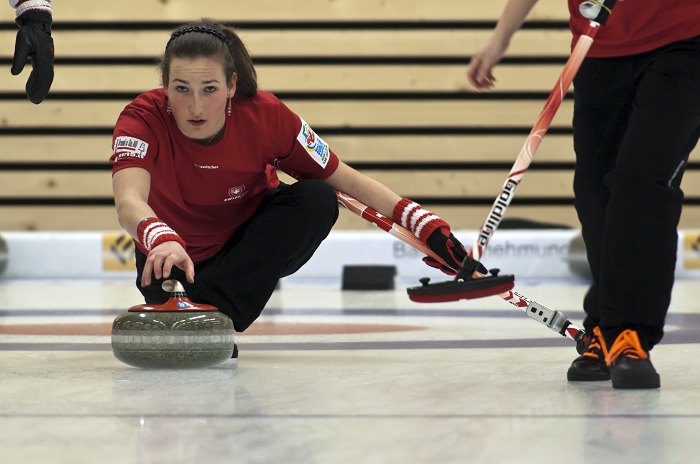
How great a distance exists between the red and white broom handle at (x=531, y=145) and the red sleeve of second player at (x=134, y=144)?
77 cm

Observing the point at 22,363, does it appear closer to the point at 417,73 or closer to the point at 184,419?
the point at 184,419

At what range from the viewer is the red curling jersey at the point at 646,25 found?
1.76m

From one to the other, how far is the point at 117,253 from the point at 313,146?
10.3 feet

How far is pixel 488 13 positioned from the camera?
19.2 ft

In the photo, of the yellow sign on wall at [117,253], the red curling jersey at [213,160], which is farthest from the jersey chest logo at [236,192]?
the yellow sign on wall at [117,253]

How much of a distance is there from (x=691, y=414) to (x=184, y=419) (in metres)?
0.78

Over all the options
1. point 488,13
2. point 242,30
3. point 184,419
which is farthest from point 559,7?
point 184,419

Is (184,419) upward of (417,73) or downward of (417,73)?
downward

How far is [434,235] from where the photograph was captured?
208 centimetres

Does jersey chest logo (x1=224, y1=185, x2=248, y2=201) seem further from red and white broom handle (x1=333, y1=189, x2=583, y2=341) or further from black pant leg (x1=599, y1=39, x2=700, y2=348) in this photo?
black pant leg (x1=599, y1=39, x2=700, y2=348)

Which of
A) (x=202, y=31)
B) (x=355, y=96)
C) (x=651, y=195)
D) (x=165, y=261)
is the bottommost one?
(x=165, y=261)

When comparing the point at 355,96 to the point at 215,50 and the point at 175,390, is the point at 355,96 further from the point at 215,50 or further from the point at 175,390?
the point at 175,390

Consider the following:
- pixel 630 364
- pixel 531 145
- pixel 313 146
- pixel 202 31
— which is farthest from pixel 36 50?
pixel 630 364

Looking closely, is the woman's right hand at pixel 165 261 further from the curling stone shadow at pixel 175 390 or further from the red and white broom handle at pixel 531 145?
the red and white broom handle at pixel 531 145
